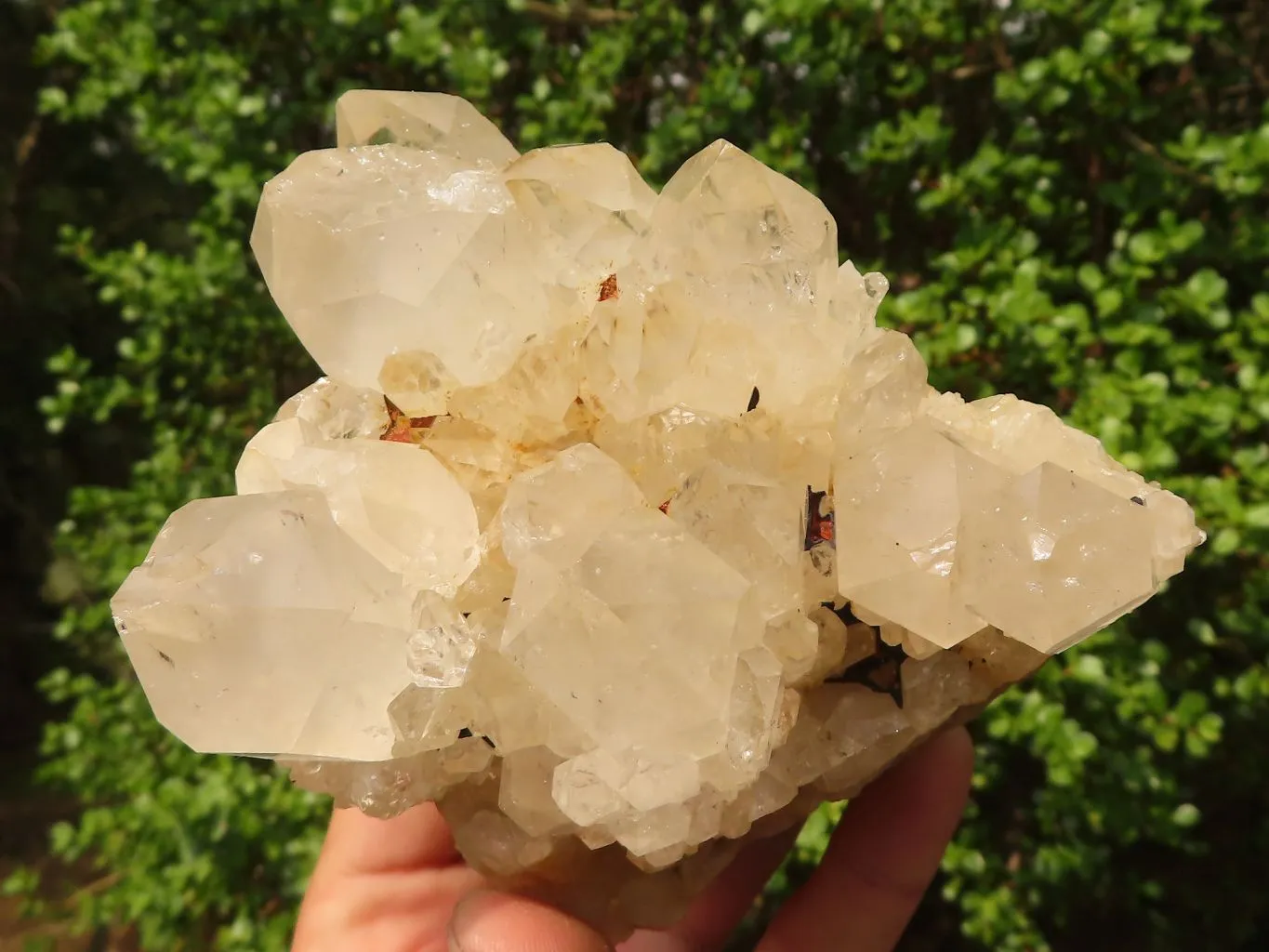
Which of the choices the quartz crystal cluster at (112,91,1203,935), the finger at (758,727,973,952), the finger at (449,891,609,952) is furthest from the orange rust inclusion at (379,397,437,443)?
the finger at (758,727,973,952)

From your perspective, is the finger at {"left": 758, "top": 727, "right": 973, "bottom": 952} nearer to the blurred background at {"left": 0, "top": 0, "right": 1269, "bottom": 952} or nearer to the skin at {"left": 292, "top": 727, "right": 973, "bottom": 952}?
the skin at {"left": 292, "top": 727, "right": 973, "bottom": 952}

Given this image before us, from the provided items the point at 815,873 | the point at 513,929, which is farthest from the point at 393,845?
the point at 815,873

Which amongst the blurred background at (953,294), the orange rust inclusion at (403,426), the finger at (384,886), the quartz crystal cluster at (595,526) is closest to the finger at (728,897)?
the blurred background at (953,294)

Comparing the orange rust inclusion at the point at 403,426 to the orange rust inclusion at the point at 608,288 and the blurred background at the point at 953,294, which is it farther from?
the blurred background at the point at 953,294

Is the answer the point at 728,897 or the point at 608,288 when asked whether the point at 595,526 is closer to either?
the point at 608,288

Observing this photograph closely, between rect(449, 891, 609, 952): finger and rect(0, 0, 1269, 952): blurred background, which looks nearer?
rect(449, 891, 609, 952): finger

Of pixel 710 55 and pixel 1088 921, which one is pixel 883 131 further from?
pixel 1088 921

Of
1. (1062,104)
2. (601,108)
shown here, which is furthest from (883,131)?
(601,108)
